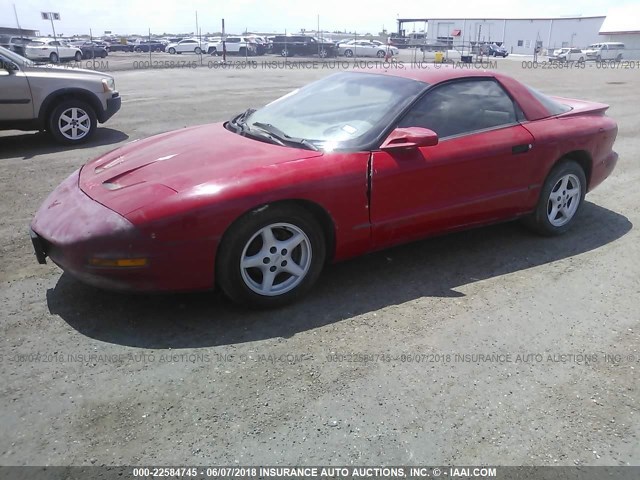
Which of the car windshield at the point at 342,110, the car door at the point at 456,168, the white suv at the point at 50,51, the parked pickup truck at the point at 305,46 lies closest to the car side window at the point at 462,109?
the car door at the point at 456,168

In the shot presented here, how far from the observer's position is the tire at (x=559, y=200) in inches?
179

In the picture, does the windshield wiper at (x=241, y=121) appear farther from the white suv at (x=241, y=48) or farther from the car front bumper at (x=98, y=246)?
the white suv at (x=241, y=48)

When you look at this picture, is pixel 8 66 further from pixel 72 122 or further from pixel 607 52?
pixel 607 52

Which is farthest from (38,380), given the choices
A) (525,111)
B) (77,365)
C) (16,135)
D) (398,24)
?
(398,24)

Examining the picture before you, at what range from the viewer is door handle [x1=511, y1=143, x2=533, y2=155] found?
4.21 metres

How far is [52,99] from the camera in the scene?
8.04 metres

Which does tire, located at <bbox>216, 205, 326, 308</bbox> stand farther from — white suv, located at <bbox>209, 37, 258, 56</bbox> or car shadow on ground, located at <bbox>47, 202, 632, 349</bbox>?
white suv, located at <bbox>209, 37, 258, 56</bbox>

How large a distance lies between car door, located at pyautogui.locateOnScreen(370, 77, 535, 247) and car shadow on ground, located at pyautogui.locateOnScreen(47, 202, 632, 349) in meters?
0.30

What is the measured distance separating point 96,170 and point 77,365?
1.51m

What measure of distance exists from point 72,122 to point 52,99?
1.33ft

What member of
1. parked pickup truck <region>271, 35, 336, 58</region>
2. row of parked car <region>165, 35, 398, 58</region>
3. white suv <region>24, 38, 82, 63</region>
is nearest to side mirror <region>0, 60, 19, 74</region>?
white suv <region>24, 38, 82, 63</region>

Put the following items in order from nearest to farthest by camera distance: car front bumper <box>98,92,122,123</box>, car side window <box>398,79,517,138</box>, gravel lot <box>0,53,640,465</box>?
gravel lot <box>0,53,640,465</box>
car side window <box>398,79,517,138</box>
car front bumper <box>98,92,122,123</box>

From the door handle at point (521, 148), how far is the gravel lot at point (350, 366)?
78 centimetres

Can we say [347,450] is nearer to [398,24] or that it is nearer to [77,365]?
[77,365]
